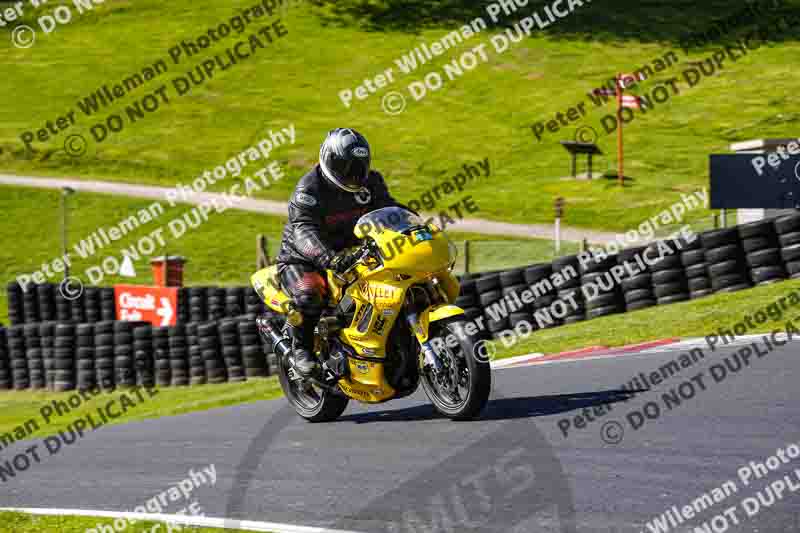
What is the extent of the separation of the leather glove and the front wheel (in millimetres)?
922

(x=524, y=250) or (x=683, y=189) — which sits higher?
(x=524, y=250)

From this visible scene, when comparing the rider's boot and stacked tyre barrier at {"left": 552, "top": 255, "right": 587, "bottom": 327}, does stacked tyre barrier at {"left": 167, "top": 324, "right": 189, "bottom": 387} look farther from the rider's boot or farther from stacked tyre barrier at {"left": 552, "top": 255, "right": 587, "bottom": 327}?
the rider's boot

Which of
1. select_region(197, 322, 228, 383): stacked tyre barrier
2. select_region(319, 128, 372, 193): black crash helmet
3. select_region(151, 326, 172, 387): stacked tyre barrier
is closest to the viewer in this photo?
select_region(319, 128, 372, 193): black crash helmet

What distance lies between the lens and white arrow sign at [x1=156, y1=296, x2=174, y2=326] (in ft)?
74.5

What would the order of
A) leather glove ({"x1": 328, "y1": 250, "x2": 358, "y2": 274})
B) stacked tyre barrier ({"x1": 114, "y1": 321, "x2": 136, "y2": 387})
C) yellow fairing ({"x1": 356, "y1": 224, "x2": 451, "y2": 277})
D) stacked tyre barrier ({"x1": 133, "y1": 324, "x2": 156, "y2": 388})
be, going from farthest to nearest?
stacked tyre barrier ({"x1": 114, "y1": 321, "x2": 136, "y2": 387}), stacked tyre barrier ({"x1": 133, "y1": 324, "x2": 156, "y2": 388}), leather glove ({"x1": 328, "y1": 250, "x2": 358, "y2": 274}), yellow fairing ({"x1": 356, "y1": 224, "x2": 451, "y2": 277})

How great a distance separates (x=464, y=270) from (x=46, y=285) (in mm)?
9831

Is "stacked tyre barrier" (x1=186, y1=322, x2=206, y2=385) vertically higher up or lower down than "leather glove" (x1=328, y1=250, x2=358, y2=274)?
lower down

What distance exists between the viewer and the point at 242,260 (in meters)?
30.3

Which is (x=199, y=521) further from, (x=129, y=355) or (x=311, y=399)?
(x=129, y=355)

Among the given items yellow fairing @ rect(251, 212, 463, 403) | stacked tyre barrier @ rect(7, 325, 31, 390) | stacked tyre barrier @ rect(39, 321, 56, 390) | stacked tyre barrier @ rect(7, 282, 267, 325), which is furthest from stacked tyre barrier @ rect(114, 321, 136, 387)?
yellow fairing @ rect(251, 212, 463, 403)

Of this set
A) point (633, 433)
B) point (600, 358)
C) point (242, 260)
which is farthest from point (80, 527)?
point (242, 260)

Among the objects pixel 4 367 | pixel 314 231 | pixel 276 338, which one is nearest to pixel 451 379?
pixel 314 231

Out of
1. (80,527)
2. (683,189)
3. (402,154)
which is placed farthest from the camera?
(402,154)

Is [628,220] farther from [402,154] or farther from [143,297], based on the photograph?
[143,297]
